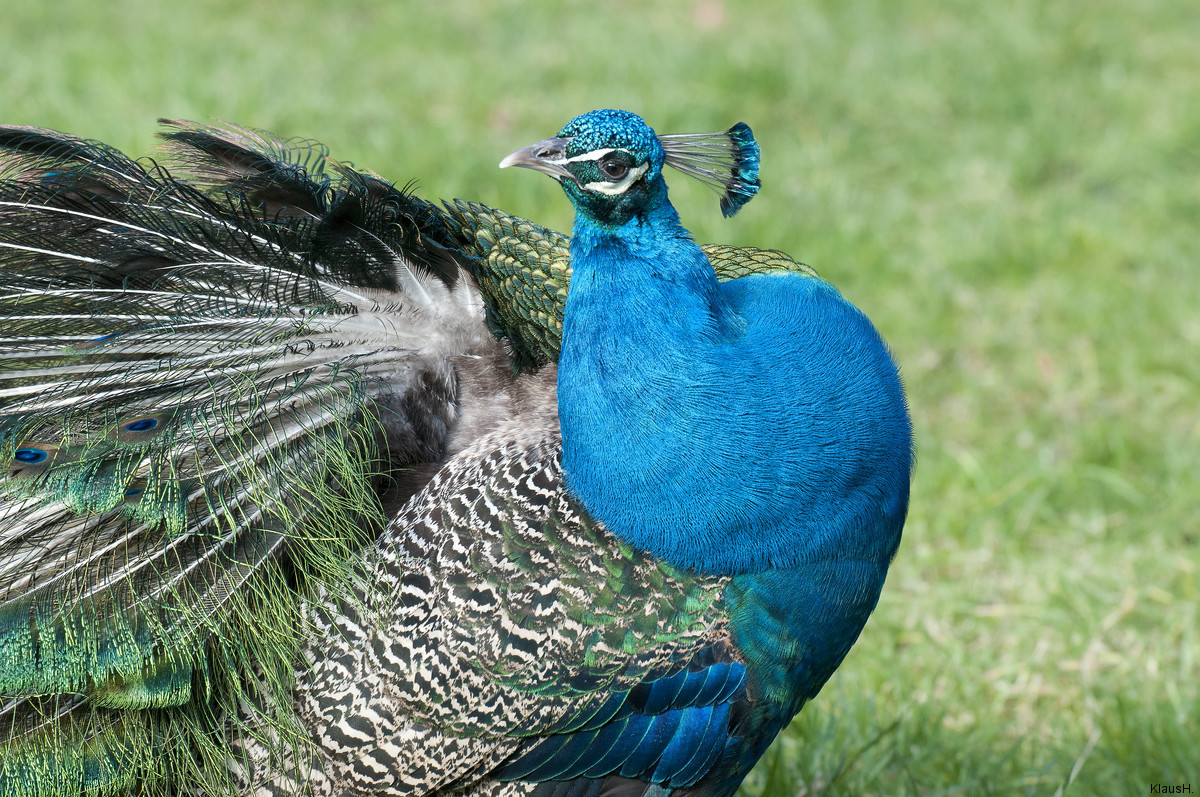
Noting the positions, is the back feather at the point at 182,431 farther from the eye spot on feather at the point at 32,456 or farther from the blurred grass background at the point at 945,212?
the blurred grass background at the point at 945,212

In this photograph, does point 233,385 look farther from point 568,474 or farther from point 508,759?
point 508,759

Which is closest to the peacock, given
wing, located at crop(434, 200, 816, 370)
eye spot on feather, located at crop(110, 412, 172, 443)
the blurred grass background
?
eye spot on feather, located at crop(110, 412, 172, 443)

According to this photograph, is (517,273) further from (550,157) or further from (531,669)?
(531,669)

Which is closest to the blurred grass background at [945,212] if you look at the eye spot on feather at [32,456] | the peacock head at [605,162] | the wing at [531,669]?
the wing at [531,669]

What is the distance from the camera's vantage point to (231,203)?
2.34 m

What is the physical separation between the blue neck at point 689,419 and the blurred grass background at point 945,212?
100 cm

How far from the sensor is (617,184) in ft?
6.70

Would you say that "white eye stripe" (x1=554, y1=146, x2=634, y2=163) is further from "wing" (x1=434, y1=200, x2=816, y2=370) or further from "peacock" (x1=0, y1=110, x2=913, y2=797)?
"wing" (x1=434, y1=200, x2=816, y2=370)

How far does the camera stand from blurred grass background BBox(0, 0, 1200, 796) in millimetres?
3215

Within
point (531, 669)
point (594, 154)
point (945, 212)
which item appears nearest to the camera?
point (594, 154)

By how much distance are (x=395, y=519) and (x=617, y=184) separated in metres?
0.75

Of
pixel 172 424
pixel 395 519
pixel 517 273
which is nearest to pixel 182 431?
pixel 172 424

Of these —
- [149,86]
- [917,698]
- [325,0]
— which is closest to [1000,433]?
[917,698]

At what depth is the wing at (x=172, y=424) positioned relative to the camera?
2105mm
